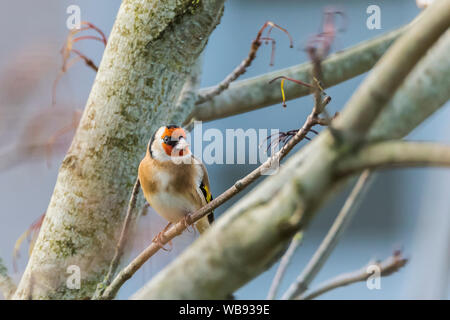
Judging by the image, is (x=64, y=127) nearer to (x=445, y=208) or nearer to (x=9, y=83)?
(x=9, y=83)

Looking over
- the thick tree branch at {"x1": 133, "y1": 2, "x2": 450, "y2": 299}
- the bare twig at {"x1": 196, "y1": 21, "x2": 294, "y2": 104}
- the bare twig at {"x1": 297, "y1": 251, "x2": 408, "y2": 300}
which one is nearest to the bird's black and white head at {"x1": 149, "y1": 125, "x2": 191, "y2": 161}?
the bare twig at {"x1": 196, "y1": 21, "x2": 294, "y2": 104}

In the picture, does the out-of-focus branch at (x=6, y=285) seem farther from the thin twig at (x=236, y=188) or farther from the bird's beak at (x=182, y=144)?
the bird's beak at (x=182, y=144)

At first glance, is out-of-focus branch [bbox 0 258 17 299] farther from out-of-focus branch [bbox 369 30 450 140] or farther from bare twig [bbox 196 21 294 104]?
out-of-focus branch [bbox 369 30 450 140]

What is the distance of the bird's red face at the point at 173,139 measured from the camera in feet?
3.89

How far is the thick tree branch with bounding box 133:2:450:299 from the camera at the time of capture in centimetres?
46

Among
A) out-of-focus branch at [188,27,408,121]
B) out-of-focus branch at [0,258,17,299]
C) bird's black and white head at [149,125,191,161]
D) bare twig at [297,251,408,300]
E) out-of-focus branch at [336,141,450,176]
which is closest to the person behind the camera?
out-of-focus branch at [336,141,450,176]

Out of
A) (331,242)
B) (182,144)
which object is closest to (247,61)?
(182,144)

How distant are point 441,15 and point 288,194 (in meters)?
0.22

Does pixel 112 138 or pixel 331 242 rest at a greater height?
pixel 112 138

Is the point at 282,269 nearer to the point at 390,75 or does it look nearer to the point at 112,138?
the point at 112,138

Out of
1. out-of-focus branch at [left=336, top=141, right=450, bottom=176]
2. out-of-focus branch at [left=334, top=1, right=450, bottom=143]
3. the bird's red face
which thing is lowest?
out-of-focus branch at [left=336, top=141, right=450, bottom=176]

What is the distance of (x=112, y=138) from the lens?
1.08 meters

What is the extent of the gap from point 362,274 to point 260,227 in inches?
17.7

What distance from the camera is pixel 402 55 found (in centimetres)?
44
